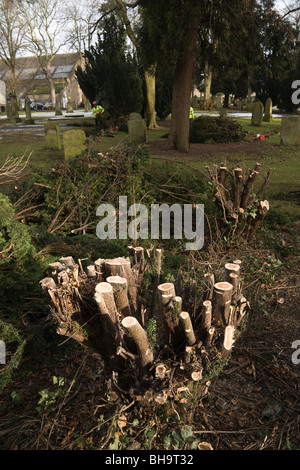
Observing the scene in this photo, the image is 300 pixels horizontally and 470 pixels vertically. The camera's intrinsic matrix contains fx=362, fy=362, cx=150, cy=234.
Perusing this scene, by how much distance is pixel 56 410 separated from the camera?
2562mm

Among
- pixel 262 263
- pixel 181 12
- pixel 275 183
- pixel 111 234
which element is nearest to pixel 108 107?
pixel 181 12

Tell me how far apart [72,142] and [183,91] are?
4.22 metres

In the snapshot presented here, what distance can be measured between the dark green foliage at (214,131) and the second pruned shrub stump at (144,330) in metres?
13.6

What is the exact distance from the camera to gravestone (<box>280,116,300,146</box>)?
44.5 feet

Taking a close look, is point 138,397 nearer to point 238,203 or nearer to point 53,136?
point 238,203

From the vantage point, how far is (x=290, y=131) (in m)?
13.7

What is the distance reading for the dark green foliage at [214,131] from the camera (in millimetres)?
15258

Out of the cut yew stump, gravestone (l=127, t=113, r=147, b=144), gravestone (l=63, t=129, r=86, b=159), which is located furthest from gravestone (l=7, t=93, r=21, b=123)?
the cut yew stump

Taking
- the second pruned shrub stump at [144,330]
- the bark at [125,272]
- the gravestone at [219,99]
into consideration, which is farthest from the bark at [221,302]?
the gravestone at [219,99]

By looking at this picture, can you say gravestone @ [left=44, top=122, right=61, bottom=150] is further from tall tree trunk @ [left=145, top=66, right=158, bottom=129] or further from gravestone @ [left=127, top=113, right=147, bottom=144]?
tall tree trunk @ [left=145, top=66, right=158, bottom=129]

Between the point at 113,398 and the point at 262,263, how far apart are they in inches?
115

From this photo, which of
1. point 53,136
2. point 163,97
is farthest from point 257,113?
point 53,136

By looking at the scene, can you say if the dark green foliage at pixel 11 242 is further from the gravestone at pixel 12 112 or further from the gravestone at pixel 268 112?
the gravestone at pixel 12 112
